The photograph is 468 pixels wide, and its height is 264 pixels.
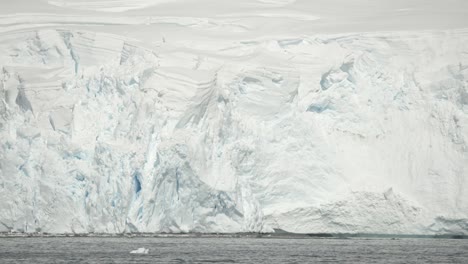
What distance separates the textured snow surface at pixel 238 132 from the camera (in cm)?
5103

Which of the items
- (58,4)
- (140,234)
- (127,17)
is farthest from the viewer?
(58,4)

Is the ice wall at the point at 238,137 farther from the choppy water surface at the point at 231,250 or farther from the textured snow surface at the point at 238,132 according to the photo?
the choppy water surface at the point at 231,250

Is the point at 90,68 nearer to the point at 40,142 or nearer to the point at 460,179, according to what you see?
the point at 40,142

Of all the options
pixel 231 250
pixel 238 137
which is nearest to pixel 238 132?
pixel 238 137

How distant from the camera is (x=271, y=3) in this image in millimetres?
70062

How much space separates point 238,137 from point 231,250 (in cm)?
696

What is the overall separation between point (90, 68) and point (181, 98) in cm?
515

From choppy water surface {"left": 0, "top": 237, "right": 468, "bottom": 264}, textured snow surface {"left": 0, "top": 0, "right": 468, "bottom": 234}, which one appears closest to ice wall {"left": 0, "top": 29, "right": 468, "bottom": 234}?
textured snow surface {"left": 0, "top": 0, "right": 468, "bottom": 234}

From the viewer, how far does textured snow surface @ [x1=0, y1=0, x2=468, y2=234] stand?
2009 inches

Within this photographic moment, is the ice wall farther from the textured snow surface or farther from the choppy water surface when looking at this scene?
the choppy water surface

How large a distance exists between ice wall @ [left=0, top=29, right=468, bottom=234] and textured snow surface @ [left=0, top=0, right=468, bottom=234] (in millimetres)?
74

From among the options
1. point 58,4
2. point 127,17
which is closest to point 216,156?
point 127,17

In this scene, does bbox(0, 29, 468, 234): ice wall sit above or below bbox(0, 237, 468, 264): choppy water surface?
above

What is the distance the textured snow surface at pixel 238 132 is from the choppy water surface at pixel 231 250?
1247 mm
